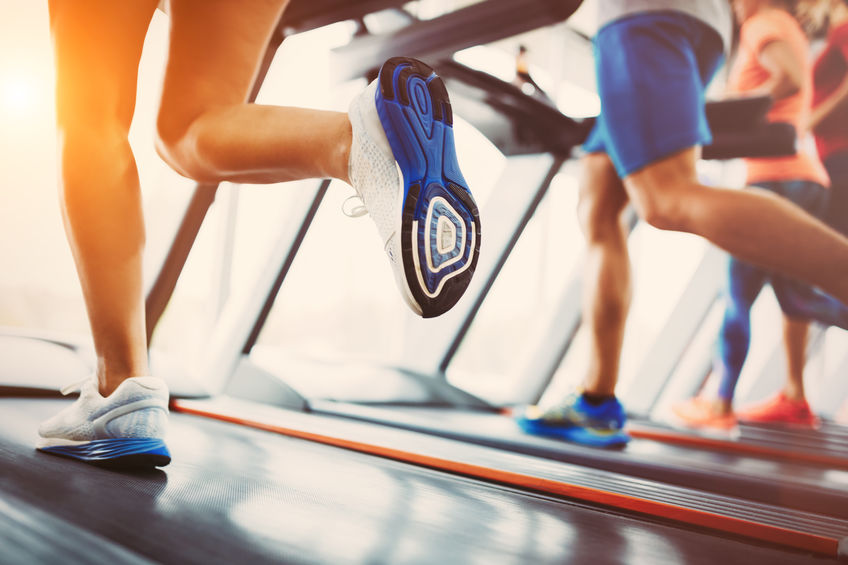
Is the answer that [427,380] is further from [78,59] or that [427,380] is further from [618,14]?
[78,59]

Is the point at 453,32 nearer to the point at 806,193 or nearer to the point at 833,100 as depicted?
the point at 806,193

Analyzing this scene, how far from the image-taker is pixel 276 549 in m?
0.59

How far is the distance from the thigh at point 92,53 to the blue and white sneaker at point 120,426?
36 centimetres

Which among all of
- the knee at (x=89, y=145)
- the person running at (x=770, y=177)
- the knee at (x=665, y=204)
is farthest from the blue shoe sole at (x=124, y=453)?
the person running at (x=770, y=177)

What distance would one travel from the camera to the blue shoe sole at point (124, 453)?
829 millimetres

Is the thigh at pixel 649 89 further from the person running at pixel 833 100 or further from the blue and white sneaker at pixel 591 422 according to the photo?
the person running at pixel 833 100

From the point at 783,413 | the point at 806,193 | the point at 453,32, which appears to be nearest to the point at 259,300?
the point at 453,32

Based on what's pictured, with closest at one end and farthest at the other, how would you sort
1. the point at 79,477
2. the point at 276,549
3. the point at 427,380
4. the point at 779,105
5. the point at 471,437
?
the point at 276,549 → the point at 79,477 → the point at 471,437 → the point at 779,105 → the point at 427,380

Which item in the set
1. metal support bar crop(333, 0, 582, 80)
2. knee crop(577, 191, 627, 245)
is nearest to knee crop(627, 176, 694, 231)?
knee crop(577, 191, 627, 245)

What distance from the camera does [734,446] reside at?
1953 millimetres

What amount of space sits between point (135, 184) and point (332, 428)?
85 cm

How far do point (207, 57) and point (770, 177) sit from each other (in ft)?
7.21

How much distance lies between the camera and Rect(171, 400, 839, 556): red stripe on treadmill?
2.57 feet

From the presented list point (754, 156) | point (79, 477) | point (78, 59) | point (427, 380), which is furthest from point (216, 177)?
point (427, 380)
